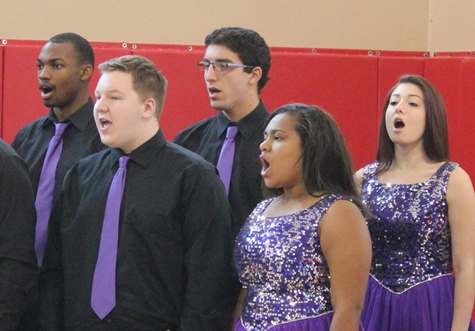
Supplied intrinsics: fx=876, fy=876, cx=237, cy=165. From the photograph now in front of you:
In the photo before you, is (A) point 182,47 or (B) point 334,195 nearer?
(B) point 334,195

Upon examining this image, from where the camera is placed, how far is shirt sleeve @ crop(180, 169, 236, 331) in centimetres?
259

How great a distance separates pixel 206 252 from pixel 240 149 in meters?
0.65

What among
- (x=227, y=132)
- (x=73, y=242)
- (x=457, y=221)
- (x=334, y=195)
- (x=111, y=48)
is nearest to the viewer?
(x=334, y=195)

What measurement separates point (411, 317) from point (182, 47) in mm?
1784

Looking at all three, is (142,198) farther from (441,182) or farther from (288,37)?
(288,37)

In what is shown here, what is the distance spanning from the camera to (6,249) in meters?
2.63

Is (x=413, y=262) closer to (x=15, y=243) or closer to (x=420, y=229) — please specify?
(x=420, y=229)

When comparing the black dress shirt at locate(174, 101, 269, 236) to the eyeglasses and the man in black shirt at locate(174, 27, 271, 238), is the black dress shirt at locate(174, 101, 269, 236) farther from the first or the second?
the eyeglasses

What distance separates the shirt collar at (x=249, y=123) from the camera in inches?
127

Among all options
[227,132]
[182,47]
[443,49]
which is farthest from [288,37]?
[227,132]

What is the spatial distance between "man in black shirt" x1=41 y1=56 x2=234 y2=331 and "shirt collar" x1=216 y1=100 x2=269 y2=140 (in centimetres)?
49

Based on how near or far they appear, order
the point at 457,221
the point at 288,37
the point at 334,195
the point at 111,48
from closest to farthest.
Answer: the point at 334,195 → the point at 457,221 → the point at 111,48 → the point at 288,37

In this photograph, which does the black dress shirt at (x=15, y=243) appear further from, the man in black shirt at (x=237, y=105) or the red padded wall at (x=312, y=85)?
the red padded wall at (x=312, y=85)

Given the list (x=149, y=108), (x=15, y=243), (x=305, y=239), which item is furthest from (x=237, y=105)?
(x=15, y=243)
